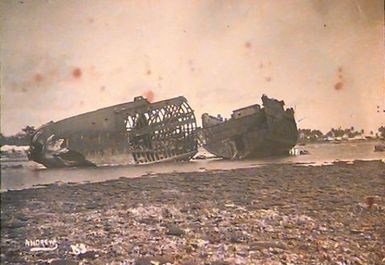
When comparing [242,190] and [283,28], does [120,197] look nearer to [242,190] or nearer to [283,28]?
[242,190]

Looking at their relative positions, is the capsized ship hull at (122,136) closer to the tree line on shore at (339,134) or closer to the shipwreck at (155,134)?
the shipwreck at (155,134)

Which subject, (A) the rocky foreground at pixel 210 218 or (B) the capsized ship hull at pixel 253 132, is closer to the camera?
(A) the rocky foreground at pixel 210 218

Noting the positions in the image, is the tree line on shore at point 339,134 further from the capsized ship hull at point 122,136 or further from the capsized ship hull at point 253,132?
the capsized ship hull at point 122,136

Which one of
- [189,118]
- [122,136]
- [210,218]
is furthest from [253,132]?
[122,136]

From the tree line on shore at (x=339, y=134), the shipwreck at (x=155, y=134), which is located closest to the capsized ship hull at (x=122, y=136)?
the shipwreck at (x=155, y=134)

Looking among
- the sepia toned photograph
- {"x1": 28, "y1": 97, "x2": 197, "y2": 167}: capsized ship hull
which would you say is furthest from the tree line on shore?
{"x1": 28, "y1": 97, "x2": 197, "y2": 167}: capsized ship hull

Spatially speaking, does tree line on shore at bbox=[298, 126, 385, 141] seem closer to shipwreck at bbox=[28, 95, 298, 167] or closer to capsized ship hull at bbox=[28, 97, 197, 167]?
shipwreck at bbox=[28, 95, 298, 167]

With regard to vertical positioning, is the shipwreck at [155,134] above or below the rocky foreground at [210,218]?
above
